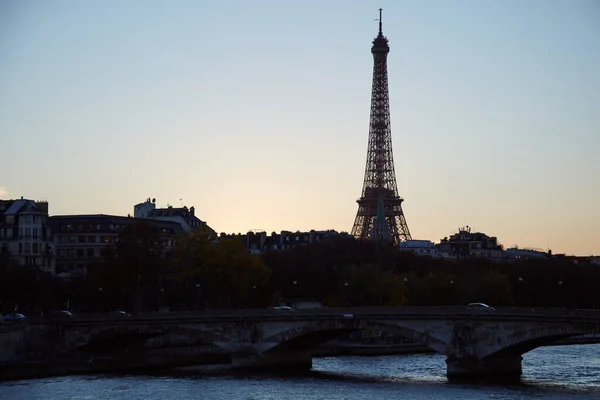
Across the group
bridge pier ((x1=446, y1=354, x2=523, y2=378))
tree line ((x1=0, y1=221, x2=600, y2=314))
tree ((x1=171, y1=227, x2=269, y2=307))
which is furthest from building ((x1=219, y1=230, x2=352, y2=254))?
bridge pier ((x1=446, y1=354, x2=523, y2=378))

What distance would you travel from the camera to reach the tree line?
8875 centimetres

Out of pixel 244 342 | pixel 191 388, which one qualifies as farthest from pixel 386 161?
pixel 191 388

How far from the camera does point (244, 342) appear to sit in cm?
7338

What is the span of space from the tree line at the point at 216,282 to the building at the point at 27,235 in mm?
6096

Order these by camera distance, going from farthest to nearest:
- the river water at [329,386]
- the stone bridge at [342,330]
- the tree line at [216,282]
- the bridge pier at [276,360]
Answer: the tree line at [216,282] → the bridge pier at [276,360] → the stone bridge at [342,330] → the river water at [329,386]

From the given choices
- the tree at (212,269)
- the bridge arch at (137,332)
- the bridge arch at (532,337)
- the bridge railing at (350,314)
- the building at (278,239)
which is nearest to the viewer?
the bridge arch at (532,337)

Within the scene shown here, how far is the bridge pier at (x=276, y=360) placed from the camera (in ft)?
239

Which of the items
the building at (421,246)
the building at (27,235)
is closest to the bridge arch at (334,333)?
the building at (27,235)

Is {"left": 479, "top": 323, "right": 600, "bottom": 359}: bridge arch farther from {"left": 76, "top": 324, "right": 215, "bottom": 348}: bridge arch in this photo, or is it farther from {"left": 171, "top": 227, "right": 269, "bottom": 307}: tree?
{"left": 171, "top": 227, "right": 269, "bottom": 307}: tree

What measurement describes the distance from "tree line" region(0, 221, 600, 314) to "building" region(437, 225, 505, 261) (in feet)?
209

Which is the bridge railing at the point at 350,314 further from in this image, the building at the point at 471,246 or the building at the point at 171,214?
the building at the point at 471,246

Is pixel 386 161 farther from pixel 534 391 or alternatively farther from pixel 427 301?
pixel 534 391

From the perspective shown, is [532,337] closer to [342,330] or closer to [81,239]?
[342,330]

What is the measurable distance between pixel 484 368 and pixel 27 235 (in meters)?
51.6
